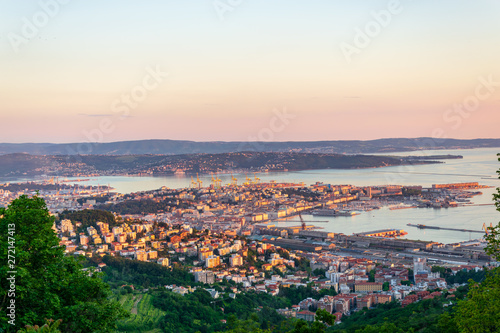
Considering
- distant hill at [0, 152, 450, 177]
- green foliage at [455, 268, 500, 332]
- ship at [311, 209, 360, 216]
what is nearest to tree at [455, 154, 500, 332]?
green foliage at [455, 268, 500, 332]

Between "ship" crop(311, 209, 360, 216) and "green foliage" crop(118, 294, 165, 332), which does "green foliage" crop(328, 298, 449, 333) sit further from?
"ship" crop(311, 209, 360, 216)

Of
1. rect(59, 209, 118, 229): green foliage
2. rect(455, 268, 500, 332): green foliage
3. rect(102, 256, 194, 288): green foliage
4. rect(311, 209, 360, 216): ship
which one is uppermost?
rect(455, 268, 500, 332): green foliage

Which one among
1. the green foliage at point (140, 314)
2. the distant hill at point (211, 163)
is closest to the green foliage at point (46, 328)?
the green foliage at point (140, 314)

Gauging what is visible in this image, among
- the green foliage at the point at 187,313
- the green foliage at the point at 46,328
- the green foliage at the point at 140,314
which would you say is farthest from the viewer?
the green foliage at the point at 187,313

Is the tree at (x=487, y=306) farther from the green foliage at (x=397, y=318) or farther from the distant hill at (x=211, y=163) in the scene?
the distant hill at (x=211, y=163)

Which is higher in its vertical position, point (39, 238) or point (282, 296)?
point (39, 238)

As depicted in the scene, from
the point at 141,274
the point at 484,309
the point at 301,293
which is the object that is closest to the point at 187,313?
the point at 301,293

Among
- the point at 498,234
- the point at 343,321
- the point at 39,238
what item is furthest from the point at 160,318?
the point at 498,234

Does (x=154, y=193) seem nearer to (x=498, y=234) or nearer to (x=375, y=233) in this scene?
(x=375, y=233)
